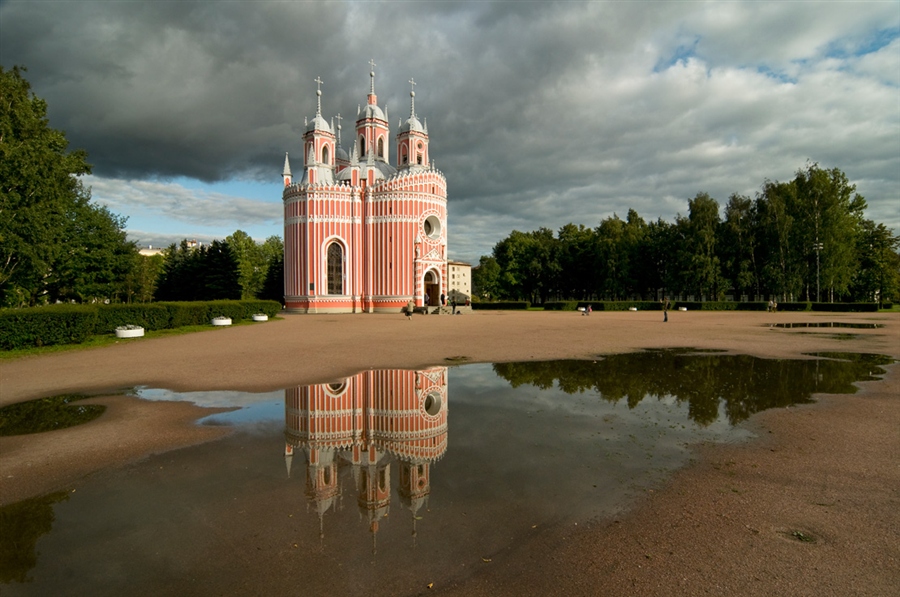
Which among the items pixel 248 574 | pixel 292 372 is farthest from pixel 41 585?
pixel 292 372

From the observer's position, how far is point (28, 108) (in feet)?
92.5

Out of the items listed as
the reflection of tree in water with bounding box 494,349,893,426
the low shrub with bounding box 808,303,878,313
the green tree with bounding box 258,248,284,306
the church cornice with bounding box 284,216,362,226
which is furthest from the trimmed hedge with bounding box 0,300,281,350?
the low shrub with bounding box 808,303,878,313

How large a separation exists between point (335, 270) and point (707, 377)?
41.8 metres

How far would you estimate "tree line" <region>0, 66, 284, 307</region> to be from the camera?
26484 millimetres

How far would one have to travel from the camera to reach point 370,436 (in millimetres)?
7203

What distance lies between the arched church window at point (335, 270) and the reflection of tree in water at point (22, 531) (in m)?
44.5

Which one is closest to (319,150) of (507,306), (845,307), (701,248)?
(507,306)

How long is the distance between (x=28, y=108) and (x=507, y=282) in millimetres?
58842

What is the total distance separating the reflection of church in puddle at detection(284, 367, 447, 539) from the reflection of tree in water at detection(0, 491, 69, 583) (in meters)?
2.37

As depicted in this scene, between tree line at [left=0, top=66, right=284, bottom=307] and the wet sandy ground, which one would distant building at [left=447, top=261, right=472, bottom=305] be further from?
the wet sandy ground

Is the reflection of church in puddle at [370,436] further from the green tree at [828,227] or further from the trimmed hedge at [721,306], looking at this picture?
the green tree at [828,227]

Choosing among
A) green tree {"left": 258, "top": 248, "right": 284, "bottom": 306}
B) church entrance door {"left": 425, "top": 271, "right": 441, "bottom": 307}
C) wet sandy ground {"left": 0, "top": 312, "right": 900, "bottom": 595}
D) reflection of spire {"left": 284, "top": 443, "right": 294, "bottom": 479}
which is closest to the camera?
wet sandy ground {"left": 0, "top": 312, "right": 900, "bottom": 595}

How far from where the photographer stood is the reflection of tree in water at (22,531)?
153 inches

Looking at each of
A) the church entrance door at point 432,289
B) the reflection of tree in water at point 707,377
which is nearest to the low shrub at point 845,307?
the church entrance door at point 432,289
